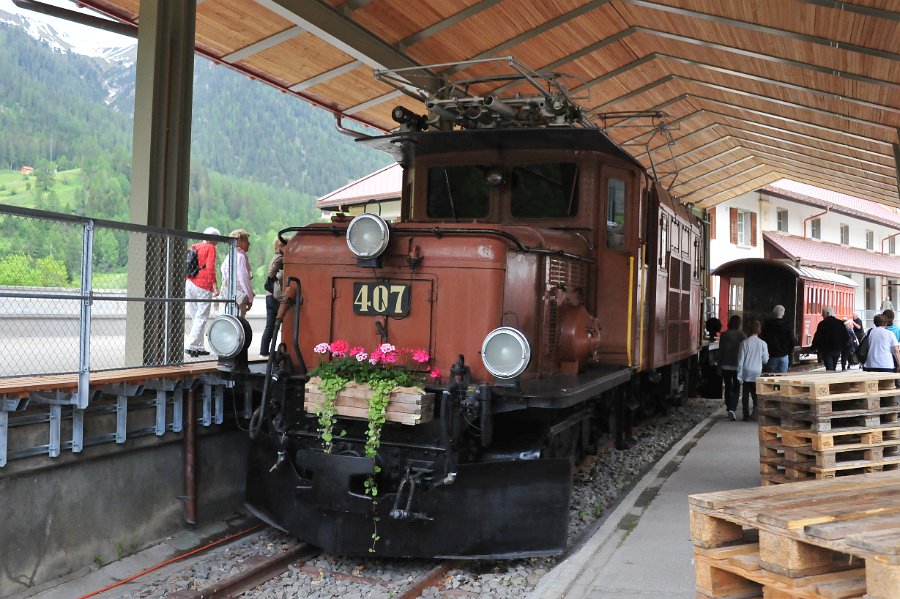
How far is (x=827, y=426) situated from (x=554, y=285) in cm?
254

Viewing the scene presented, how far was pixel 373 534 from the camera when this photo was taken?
500 centimetres

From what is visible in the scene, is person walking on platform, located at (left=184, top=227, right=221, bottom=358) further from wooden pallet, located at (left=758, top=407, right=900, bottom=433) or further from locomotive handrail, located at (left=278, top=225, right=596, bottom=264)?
wooden pallet, located at (left=758, top=407, right=900, bottom=433)

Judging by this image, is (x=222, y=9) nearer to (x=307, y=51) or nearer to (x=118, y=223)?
(x=307, y=51)

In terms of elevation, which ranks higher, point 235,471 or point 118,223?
point 118,223

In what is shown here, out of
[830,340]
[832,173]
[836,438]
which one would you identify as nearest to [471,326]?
[836,438]

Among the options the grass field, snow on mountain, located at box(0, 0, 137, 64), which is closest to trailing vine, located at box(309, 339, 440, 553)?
the grass field

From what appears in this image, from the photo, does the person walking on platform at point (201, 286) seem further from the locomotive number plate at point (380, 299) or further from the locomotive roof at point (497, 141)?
the locomotive number plate at point (380, 299)

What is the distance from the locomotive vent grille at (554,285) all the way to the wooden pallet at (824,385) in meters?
1.96

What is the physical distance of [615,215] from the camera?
6836 millimetres

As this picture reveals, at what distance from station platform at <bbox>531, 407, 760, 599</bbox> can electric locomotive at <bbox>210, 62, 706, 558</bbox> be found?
359 mm

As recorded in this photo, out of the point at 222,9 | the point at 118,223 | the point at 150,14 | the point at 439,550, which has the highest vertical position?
the point at 222,9

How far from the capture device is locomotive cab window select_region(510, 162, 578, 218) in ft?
21.9

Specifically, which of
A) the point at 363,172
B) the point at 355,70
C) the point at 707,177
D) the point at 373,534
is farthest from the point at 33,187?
the point at 363,172

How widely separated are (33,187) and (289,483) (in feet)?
73.7
